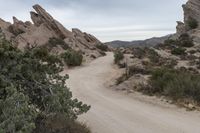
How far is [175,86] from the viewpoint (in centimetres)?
1881

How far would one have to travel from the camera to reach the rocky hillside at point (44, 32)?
54216 mm

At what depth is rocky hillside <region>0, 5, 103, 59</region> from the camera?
5422 centimetres

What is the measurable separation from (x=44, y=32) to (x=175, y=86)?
4014cm

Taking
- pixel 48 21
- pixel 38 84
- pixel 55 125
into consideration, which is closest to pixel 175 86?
pixel 55 125

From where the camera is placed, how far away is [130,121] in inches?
542

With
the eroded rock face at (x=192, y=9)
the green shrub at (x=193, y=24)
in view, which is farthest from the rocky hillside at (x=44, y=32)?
the eroded rock face at (x=192, y=9)

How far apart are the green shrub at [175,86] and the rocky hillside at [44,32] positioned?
30313mm

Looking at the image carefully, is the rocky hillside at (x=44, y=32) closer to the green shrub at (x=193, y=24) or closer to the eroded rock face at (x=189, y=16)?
→ the eroded rock face at (x=189, y=16)

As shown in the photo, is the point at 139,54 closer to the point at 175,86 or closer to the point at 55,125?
the point at 175,86

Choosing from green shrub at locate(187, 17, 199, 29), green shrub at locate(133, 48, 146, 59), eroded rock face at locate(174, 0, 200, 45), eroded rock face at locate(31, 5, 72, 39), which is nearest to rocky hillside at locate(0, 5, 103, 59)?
eroded rock face at locate(31, 5, 72, 39)

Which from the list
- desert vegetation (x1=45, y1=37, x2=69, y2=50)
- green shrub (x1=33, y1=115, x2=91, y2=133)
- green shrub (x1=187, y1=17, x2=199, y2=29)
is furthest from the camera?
green shrub (x1=187, y1=17, x2=199, y2=29)

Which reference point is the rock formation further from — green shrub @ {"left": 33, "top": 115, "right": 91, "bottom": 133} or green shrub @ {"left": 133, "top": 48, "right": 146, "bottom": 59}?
green shrub @ {"left": 33, "top": 115, "right": 91, "bottom": 133}

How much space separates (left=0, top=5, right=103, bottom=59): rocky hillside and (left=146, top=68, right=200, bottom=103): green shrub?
30.3 meters

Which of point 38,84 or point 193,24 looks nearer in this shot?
point 38,84
